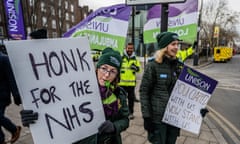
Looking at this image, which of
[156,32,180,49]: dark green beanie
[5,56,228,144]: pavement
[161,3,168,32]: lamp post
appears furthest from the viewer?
[5,56,228,144]: pavement

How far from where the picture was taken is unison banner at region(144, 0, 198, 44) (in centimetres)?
306

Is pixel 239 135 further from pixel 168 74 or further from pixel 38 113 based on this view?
pixel 38 113

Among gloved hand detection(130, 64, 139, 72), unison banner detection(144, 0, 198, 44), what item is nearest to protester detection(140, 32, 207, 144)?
unison banner detection(144, 0, 198, 44)

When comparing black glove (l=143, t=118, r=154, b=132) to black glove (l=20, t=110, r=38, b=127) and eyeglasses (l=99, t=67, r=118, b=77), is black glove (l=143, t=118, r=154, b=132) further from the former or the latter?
black glove (l=20, t=110, r=38, b=127)

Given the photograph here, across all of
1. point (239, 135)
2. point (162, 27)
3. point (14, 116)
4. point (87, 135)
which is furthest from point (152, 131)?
point (14, 116)

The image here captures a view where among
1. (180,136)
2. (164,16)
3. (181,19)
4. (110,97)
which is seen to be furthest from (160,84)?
(180,136)

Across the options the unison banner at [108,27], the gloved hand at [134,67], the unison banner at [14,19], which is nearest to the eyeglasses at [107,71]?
the unison banner at [108,27]

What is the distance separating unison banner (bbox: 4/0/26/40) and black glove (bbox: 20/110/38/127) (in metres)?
8.68

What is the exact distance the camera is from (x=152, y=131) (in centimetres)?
226

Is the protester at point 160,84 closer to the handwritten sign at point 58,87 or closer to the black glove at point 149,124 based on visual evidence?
the black glove at point 149,124

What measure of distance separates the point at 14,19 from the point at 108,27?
24.5ft

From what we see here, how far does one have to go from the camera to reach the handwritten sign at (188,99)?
211 centimetres

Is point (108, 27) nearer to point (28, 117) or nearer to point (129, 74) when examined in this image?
point (129, 74)

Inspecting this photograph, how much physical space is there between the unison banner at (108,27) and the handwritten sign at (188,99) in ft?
4.53
